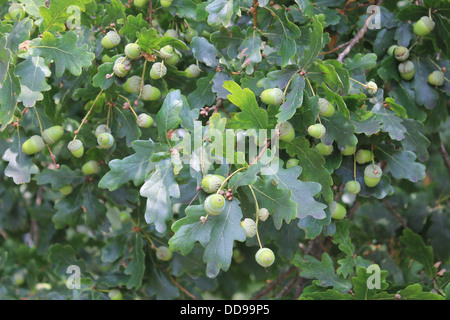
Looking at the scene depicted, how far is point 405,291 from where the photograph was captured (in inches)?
68.1

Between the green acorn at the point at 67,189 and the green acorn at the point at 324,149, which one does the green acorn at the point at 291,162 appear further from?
the green acorn at the point at 67,189

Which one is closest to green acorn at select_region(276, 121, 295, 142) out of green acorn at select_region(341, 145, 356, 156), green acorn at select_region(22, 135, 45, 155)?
green acorn at select_region(341, 145, 356, 156)

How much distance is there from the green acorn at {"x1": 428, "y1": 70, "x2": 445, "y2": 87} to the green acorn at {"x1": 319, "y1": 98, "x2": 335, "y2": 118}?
631 millimetres

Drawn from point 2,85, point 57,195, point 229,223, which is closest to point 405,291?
point 229,223

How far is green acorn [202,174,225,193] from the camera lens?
1.56 meters

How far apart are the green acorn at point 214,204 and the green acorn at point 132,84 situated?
24.8 inches

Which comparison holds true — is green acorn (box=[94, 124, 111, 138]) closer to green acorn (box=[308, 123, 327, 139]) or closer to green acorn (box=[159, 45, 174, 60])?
green acorn (box=[159, 45, 174, 60])

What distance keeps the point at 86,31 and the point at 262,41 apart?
0.63 meters

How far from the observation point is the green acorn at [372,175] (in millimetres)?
1875

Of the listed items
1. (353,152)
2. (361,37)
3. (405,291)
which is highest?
(361,37)

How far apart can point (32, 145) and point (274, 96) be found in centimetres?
85

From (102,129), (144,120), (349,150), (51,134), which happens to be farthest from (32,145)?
(349,150)

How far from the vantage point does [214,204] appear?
1.48 metres

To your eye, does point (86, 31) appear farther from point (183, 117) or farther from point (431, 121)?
point (431, 121)
